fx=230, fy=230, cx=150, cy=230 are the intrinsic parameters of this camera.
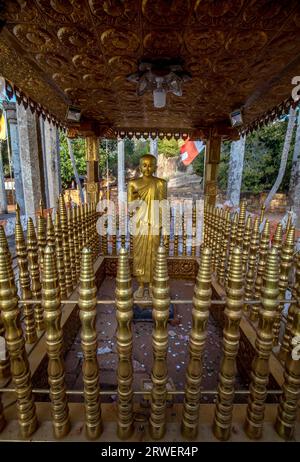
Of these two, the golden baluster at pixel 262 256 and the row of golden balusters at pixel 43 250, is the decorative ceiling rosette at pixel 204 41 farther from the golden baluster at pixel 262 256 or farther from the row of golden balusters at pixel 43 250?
the row of golden balusters at pixel 43 250

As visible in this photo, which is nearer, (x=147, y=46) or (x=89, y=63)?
(x=147, y=46)

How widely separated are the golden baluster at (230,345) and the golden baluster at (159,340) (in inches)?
14.2

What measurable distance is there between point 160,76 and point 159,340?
10.5 ft

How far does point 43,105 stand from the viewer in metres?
4.89

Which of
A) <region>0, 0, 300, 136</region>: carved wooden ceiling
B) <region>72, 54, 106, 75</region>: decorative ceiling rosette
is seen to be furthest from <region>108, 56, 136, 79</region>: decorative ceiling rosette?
<region>72, 54, 106, 75</region>: decorative ceiling rosette

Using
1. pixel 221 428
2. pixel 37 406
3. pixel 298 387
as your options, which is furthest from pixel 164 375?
pixel 37 406

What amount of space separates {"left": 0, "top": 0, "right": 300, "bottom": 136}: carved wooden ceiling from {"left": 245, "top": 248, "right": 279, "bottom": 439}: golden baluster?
226 centimetres

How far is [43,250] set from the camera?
6.87ft

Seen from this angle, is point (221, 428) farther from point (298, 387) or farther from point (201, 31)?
point (201, 31)

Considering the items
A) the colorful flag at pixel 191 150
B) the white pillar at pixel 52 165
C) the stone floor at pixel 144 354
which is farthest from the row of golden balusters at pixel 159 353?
the colorful flag at pixel 191 150

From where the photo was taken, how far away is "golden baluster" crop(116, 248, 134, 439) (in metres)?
1.34

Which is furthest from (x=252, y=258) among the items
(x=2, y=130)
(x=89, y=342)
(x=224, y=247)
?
(x=2, y=130)

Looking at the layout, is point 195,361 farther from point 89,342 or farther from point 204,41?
point 204,41
